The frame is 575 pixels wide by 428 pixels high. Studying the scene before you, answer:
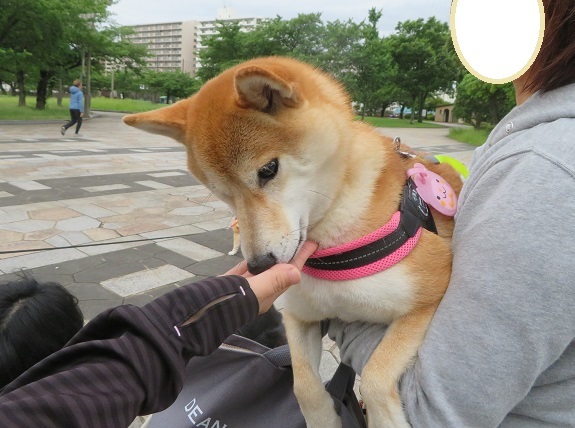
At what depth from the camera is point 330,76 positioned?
195 centimetres

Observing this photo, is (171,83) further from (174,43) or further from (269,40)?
(269,40)

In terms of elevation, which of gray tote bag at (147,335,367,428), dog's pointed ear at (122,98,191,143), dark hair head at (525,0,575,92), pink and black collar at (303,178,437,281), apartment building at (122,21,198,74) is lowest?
gray tote bag at (147,335,367,428)

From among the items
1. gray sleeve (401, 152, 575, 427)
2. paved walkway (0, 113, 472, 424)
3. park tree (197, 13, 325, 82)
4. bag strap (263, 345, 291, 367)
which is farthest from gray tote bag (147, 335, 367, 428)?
park tree (197, 13, 325, 82)

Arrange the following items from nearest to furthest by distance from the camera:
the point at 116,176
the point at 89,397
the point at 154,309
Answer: the point at 89,397
the point at 154,309
the point at 116,176

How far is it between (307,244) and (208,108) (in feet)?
2.05

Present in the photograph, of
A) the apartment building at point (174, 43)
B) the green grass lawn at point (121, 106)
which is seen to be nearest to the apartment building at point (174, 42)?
the apartment building at point (174, 43)

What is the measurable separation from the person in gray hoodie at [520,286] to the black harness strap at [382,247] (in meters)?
0.27

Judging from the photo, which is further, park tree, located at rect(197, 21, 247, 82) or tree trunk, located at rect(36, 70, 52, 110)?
park tree, located at rect(197, 21, 247, 82)

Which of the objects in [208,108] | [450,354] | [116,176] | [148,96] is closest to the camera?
[450,354]

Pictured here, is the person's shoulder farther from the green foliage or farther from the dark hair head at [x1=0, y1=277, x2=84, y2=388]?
the green foliage

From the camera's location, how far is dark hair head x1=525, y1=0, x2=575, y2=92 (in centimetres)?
105

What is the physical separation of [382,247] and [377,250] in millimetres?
18

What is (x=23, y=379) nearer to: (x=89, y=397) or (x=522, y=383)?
(x=89, y=397)

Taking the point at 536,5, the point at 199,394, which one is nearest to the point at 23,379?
the point at 199,394
